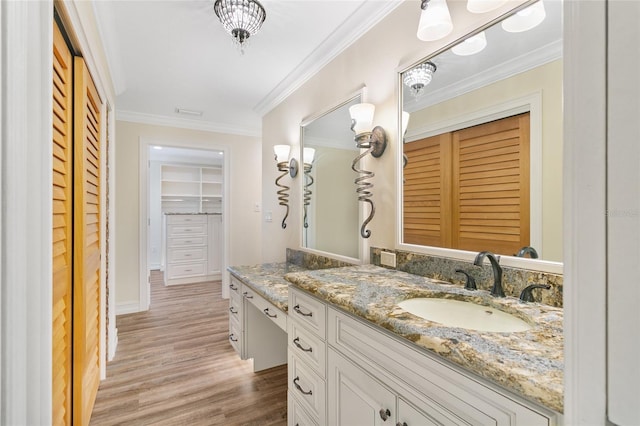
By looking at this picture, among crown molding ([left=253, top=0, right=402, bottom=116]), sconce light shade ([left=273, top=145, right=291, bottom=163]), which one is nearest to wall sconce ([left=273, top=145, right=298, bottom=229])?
sconce light shade ([left=273, top=145, right=291, bottom=163])

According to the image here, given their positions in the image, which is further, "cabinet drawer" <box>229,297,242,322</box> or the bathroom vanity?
"cabinet drawer" <box>229,297,242,322</box>

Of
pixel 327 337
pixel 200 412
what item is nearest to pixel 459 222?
Answer: pixel 327 337

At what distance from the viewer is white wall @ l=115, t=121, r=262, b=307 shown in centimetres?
360

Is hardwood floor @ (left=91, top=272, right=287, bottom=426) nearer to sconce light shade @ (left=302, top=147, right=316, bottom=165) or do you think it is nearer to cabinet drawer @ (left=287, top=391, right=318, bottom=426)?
cabinet drawer @ (left=287, top=391, right=318, bottom=426)

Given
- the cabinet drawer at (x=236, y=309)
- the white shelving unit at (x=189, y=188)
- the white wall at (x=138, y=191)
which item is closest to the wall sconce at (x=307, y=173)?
the cabinet drawer at (x=236, y=309)

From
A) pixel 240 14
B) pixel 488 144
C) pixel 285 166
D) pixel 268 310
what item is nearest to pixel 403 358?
pixel 488 144

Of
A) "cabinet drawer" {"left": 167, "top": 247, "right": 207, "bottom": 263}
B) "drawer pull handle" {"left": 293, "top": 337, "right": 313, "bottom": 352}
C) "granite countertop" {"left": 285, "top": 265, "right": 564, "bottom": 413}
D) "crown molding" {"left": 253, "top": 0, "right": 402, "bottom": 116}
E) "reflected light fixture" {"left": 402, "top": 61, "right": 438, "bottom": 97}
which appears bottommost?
"cabinet drawer" {"left": 167, "top": 247, "right": 207, "bottom": 263}

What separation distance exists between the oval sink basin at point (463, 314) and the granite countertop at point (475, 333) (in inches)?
0.9

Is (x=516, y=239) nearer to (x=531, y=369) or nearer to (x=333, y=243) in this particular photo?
(x=531, y=369)

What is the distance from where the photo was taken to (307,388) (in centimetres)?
135

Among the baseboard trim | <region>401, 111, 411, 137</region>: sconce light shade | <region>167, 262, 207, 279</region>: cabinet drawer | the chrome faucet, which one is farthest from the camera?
<region>167, 262, 207, 279</region>: cabinet drawer

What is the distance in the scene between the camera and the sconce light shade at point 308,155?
2520mm

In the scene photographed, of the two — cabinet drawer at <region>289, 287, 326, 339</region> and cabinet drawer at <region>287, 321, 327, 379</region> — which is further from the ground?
cabinet drawer at <region>289, 287, 326, 339</region>

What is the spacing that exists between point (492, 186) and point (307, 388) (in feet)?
3.99
